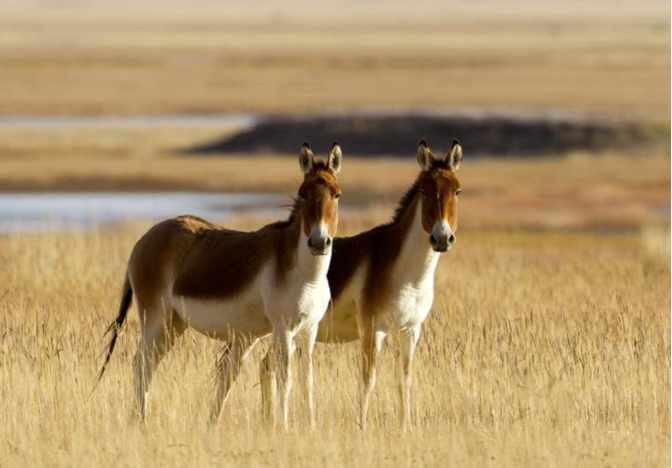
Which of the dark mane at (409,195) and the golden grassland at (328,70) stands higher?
the golden grassland at (328,70)

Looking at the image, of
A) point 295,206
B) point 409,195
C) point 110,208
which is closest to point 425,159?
point 409,195

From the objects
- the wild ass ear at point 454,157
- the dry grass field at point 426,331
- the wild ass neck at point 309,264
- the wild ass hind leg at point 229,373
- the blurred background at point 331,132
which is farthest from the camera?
the blurred background at point 331,132

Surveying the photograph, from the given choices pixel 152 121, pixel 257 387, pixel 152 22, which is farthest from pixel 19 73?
pixel 152 22

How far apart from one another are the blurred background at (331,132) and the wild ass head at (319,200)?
1.16 metres

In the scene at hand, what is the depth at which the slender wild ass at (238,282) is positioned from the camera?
32.5 feet

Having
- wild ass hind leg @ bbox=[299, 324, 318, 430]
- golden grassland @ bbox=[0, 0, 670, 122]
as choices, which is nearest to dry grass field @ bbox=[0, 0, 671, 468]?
wild ass hind leg @ bbox=[299, 324, 318, 430]

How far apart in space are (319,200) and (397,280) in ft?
3.46

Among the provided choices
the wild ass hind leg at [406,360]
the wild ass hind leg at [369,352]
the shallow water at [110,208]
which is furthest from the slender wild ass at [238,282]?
the shallow water at [110,208]

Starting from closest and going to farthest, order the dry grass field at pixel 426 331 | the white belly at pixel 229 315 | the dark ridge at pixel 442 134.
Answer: the dry grass field at pixel 426 331, the white belly at pixel 229 315, the dark ridge at pixel 442 134

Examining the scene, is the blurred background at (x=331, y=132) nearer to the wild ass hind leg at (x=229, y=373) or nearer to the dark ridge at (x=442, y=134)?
the dark ridge at (x=442, y=134)

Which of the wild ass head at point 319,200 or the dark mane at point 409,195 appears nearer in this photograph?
the wild ass head at point 319,200

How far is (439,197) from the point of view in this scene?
1016 centimetres

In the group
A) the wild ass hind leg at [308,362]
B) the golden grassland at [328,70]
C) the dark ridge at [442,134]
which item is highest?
the golden grassland at [328,70]

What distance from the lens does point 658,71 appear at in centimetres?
8244
